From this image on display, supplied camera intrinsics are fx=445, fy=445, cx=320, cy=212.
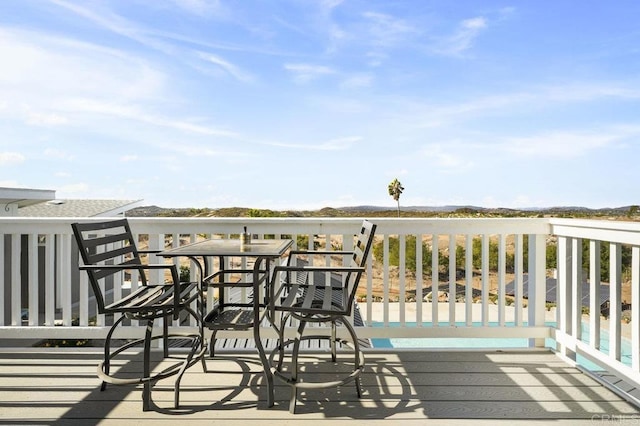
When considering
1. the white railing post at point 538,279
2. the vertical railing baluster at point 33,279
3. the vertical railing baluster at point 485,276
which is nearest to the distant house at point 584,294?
the white railing post at point 538,279

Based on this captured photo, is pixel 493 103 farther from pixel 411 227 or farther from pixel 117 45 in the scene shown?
pixel 411 227

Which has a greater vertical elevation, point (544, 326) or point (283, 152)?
point (283, 152)

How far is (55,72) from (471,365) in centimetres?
1848

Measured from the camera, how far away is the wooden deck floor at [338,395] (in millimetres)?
2367

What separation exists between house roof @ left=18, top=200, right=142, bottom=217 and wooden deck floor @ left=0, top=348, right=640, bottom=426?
750 centimetres

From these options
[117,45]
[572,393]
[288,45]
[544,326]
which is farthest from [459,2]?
[572,393]

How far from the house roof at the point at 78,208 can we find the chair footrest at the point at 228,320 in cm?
791

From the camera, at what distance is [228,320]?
2666 millimetres

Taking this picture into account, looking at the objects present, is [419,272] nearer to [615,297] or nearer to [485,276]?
[485,276]

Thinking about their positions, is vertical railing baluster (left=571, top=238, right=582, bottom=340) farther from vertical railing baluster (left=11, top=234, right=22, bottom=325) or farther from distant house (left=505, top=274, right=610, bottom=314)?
vertical railing baluster (left=11, top=234, right=22, bottom=325)

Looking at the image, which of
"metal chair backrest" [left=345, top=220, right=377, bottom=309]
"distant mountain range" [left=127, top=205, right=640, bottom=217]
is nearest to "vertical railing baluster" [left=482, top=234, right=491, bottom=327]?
"metal chair backrest" [left=345, top=220, right=377, bottom=309]

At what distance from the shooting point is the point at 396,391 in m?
2.71

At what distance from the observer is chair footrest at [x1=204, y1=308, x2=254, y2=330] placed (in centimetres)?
258

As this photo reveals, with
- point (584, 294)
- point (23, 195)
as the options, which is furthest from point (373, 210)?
point (584, 294)
